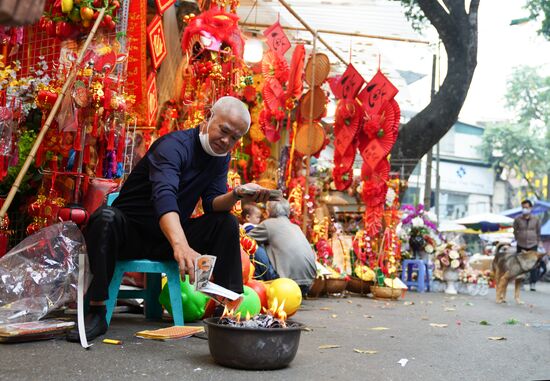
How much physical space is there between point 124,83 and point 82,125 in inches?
24.1

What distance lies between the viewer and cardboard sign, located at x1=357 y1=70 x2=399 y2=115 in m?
10.7

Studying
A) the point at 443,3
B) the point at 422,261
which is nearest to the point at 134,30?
the point at 422,261

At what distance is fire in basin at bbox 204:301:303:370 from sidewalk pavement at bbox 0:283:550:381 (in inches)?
2.1

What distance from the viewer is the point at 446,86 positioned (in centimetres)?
1466

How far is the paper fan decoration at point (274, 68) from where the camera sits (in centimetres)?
1101

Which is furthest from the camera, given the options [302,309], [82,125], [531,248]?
[531,248]

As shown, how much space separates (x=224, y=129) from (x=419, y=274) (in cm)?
1030

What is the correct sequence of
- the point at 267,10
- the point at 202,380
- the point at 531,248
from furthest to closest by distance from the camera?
the point at 531,248 < the point at 267,10 < the point at 202,380

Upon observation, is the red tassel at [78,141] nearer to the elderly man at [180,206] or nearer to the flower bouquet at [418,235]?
the elderly man at [180,206]

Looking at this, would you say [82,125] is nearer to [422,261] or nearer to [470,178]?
[422,261]

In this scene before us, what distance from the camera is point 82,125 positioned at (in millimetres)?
5383

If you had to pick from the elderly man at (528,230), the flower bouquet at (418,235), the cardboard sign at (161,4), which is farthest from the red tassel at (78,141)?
the elderly man at (528,230)

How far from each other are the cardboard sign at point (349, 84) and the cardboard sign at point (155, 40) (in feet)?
11.3

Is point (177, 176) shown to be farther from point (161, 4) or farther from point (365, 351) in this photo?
point (161, 4)
